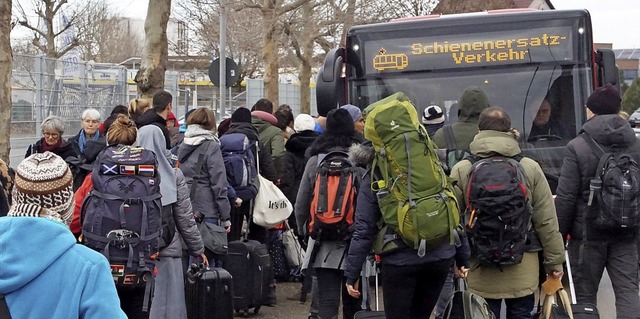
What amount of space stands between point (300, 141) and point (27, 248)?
6.83 metres

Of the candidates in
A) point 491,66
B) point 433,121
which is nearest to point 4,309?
point 433,121

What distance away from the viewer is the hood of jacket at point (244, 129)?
922cm

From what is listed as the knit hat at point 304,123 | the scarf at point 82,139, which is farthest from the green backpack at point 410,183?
the scarf at point 82,139

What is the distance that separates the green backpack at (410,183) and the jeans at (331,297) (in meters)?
1.76

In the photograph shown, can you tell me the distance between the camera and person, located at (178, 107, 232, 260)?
7867 millimetres

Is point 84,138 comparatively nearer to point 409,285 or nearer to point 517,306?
point 517,306

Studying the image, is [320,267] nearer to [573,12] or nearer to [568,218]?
[568,218]

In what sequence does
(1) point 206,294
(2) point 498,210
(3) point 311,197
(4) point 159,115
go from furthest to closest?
(4) point 159,115 → (1) point 206,294 → (3) point 311,197 → (2) point 498,210

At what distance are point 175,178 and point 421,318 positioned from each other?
206 centimetres

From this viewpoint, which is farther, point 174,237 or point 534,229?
point 174,237

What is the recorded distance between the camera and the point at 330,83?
364 inches

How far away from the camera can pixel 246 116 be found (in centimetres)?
934

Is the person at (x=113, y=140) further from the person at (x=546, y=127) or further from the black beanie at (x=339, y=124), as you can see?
the person at (x=546, y=127)

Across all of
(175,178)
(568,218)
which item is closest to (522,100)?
(568,218)
